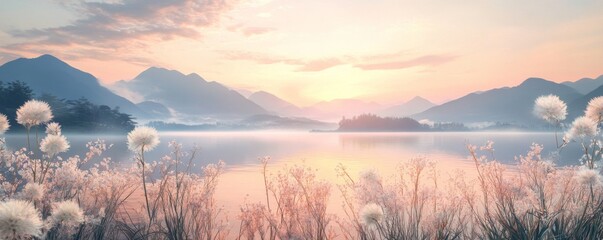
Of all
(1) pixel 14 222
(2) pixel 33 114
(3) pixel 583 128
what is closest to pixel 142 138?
(2) pixel 33 114

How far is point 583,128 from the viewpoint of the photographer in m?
8.26

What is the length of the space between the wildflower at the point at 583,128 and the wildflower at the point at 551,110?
0.51 meters

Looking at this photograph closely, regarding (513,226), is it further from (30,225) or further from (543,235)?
(30,225)

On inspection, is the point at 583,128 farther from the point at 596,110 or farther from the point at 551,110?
the point at 551,110

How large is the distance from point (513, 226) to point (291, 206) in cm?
447

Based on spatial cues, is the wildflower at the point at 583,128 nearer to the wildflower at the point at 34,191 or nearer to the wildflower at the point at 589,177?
the wildflower at the point at 589,177

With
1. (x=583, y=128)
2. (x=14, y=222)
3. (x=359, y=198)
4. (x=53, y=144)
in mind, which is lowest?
(x=359, y=198)

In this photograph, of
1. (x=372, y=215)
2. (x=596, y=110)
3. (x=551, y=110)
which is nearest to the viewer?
(x=372, y=215)

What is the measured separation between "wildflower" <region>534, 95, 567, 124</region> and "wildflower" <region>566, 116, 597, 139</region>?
1.67ft

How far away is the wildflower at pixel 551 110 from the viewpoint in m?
7.93

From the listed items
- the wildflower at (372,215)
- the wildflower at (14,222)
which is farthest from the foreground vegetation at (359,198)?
the wildflower at (14,222)

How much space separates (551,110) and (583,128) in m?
0.81

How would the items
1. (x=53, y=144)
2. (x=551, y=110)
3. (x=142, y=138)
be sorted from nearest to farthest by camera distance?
(x=142, y=138) < (x=53, y=144) < (x=551, y=110)

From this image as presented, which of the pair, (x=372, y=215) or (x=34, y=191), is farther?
(x=34, y=191)
